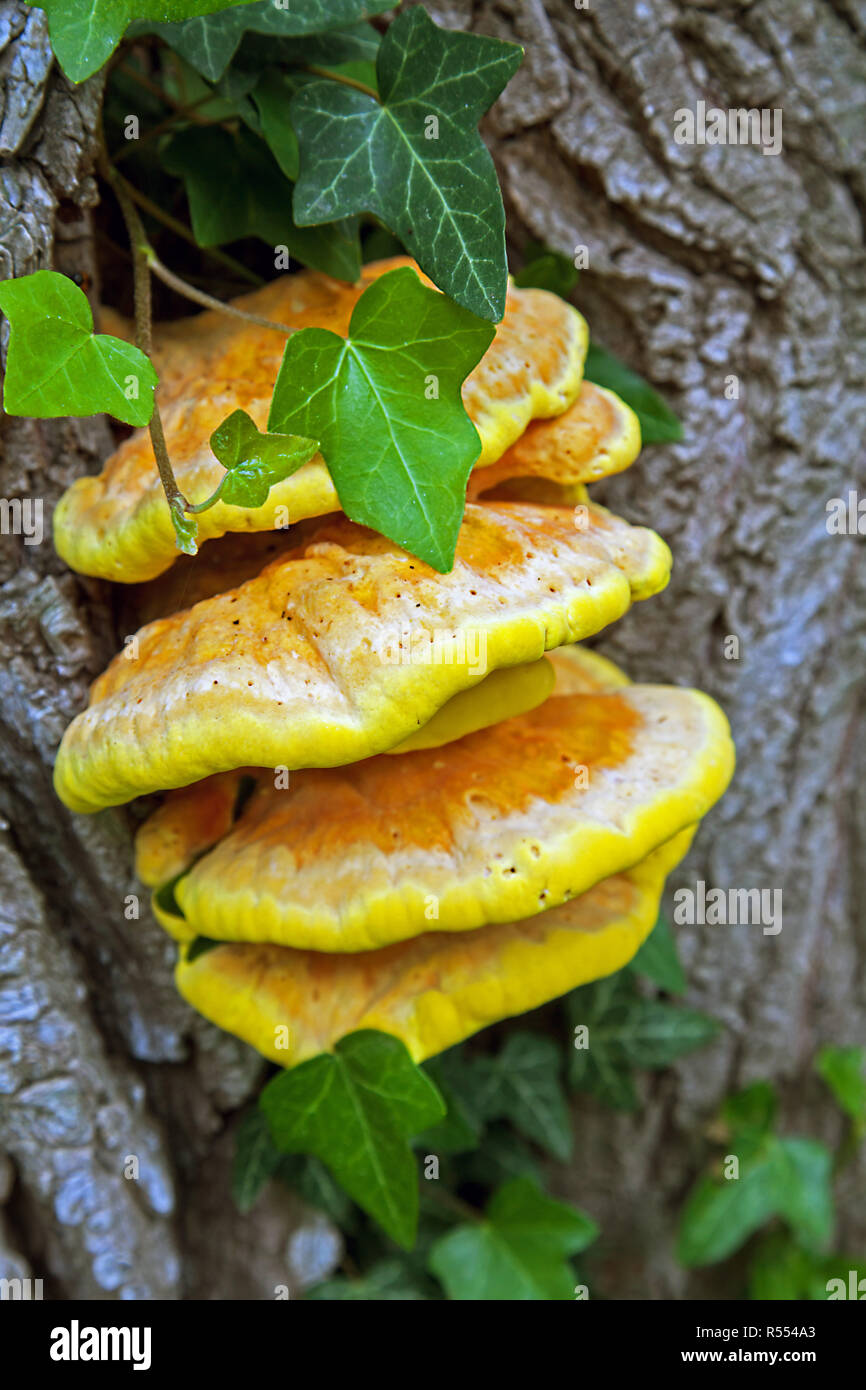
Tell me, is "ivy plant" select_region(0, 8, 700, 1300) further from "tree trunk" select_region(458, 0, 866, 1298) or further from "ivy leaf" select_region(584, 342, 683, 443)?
"tree trunk" select_region(458, 0, 866, 1298)

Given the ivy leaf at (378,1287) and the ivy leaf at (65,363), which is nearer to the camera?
the ivy leaf at (65,363)

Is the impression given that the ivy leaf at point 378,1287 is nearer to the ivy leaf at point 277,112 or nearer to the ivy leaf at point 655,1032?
the ivy leaf at point 655,1032

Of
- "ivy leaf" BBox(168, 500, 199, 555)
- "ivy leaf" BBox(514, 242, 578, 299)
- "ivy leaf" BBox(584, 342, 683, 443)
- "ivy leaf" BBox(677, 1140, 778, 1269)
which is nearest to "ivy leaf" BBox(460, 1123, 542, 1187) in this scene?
"ivy leaf" BBox(677, 1140, 778, 1269)

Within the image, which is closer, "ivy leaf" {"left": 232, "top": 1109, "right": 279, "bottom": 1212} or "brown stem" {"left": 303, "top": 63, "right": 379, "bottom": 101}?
"brown stem" {"left": 303, "top": 63, "right": 379, "bottom": 101}

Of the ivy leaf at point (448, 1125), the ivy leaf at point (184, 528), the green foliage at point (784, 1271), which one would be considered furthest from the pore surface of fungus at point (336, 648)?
the green foliage at point (784, 1271)
